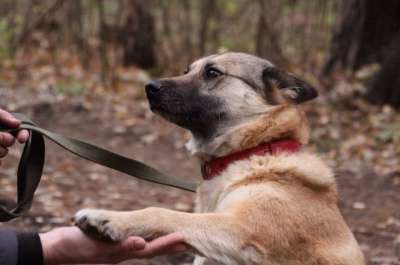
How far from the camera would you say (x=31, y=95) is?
10.1m

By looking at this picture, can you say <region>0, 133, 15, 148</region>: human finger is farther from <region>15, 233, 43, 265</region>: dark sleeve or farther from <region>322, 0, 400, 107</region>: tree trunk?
<region>322, 0, 400, 107</region>: tree trunk

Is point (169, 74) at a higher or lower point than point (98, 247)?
higher

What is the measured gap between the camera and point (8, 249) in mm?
3041

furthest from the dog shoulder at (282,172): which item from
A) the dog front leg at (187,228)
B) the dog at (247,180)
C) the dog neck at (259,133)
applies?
the dog front leg at (187,228)

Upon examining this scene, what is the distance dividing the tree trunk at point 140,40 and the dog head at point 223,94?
738cm

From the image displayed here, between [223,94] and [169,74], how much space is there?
24.0 ft

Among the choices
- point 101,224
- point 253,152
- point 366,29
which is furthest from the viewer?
point 366,29

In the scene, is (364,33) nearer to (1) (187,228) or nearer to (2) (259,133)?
(2) (259,133)

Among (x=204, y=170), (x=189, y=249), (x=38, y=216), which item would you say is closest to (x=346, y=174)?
(x=38, y=216)

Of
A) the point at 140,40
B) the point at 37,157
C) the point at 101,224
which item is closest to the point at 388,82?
the point at 140,40

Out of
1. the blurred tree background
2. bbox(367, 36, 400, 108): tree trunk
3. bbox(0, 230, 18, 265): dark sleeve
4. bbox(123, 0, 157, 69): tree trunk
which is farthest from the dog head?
bbox(123, 0, 157, 69): tree trunk

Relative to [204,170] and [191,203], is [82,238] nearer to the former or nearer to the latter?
[204,170]

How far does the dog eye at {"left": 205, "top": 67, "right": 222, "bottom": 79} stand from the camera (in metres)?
3.88

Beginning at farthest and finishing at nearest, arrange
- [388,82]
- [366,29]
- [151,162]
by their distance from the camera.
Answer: [366,29] → [388,82] → [151,162]
